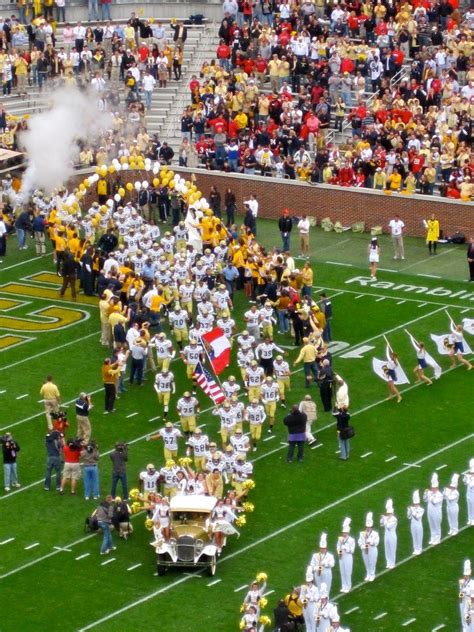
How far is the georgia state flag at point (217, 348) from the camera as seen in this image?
148 ft

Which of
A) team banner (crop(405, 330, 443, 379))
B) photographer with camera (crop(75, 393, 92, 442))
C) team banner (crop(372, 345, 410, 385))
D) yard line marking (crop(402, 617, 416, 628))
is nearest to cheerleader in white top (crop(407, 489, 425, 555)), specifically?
yard line marking (crop(402, 617, 416, 628))

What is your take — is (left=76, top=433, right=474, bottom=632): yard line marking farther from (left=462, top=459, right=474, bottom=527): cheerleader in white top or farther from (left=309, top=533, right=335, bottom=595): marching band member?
(left=309, top=533, right=335, bottom=595): marching band member

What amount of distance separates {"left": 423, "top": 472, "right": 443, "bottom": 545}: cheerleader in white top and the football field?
0.31 meters

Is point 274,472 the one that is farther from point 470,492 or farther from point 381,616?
point 381,616

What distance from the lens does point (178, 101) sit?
2645 inches

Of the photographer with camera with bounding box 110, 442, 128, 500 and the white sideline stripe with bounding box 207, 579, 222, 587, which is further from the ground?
the photographer with camera with bounding box 110, 442, 128, 500

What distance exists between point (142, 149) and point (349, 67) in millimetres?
7248

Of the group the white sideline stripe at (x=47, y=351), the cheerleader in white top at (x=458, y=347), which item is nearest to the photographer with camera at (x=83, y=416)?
the white sideline stripe at (x=47, y=351)

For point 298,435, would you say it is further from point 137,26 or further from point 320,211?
point 137,26

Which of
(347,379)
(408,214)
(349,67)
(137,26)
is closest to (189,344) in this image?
(347,379)

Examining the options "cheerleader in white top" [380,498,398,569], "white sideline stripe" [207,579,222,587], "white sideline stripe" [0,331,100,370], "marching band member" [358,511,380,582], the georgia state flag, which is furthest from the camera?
"white sideline stripe" [0,331,100,370]

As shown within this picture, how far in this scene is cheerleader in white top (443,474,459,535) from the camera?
38531 millimetres

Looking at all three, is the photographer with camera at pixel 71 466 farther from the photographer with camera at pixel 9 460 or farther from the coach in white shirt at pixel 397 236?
the coach in white shirt at pixel 397 236

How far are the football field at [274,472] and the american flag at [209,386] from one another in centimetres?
112
